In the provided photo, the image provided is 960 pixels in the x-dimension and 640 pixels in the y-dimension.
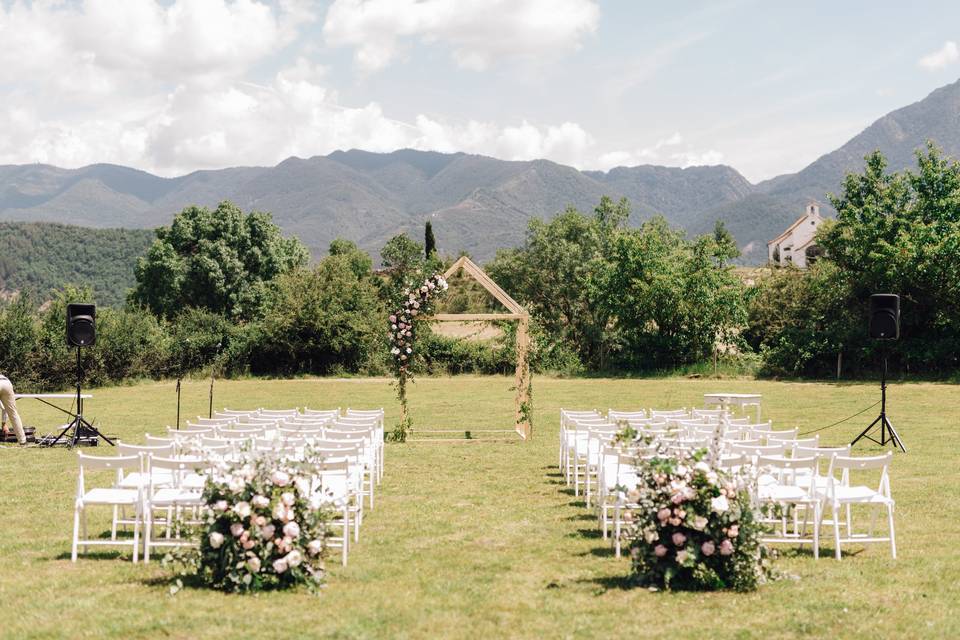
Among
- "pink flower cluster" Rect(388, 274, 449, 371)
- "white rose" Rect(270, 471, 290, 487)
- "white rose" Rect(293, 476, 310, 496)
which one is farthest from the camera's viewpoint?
"pink flower cluster" Rect(388, 274, 449, 371)

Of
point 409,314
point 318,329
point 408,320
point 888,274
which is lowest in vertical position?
point 408,320

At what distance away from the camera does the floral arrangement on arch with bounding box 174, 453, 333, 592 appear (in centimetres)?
582

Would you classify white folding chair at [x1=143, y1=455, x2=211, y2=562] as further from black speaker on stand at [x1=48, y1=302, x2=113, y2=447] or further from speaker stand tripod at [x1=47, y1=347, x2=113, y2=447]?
black speaker on stand at [x1=48, y1=302, x2=113, y2=447]

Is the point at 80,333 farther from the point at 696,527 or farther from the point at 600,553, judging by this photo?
the point at 696,527

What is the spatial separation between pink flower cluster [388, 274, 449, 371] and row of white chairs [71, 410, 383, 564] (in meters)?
6.27

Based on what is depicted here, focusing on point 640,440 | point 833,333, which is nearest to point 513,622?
point 640,440

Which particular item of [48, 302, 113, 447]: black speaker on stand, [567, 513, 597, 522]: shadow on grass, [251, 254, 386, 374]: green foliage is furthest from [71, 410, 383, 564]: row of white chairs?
Answer: [251, 254, 386, 374]: green foliage

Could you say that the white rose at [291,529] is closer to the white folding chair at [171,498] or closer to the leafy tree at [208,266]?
the white folding chair at [171,498]

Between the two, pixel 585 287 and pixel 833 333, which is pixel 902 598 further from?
pixel 585 287

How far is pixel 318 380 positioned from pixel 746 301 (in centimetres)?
1589

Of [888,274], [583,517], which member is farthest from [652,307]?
[583,517]

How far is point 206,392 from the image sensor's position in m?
26.8

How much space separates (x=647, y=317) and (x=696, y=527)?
26399 millimetres

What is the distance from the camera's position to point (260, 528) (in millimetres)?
5828
